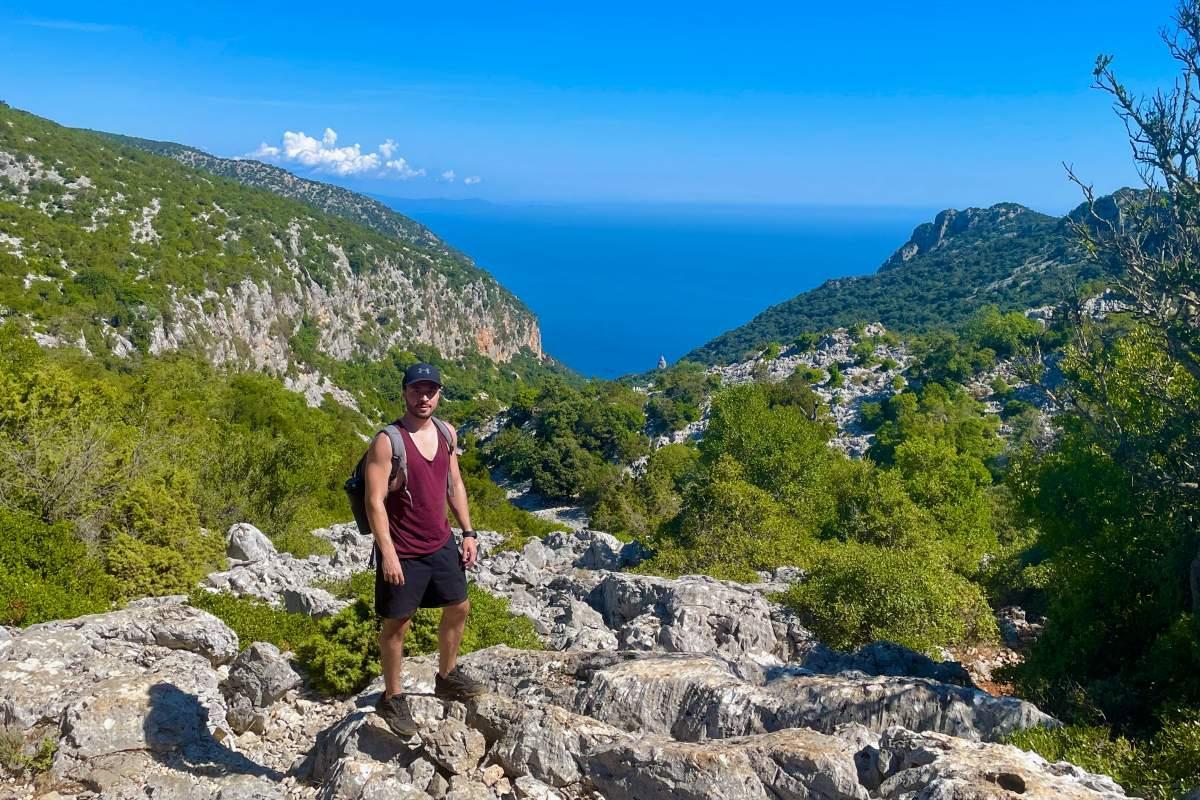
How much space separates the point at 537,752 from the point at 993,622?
37.5 feet

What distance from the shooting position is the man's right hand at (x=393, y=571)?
5.61 m

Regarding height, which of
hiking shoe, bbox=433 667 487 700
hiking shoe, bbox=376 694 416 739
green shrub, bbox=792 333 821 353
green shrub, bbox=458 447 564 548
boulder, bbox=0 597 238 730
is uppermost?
green shrub, bbox=792 333 821 353

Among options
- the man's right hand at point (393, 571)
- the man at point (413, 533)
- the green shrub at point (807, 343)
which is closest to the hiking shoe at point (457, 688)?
the man at point (413, 533)

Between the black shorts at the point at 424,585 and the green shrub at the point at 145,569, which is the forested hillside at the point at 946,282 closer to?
the green shrub at the point at 145,569

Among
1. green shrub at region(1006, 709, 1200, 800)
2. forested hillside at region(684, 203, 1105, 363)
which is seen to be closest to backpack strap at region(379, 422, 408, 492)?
green shrub at region(1006, 709, 1200, 800)

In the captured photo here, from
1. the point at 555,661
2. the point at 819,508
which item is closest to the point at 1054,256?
the point at 819,508

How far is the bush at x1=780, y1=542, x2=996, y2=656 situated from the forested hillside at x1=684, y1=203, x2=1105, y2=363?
78312mm

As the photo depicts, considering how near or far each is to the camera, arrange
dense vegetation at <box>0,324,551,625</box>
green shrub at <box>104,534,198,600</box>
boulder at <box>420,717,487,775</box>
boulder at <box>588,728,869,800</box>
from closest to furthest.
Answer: boulder at <box>588,728,869,800</box> → boulder at <box>420,717,487,775</box> → dense vegetation at <box>0,324,551,625</box> → green shrub at <box>104,534,198,600</box>

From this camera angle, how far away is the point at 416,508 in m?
5.82

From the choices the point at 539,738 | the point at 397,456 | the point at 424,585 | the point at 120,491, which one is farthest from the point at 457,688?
the point at 120,491

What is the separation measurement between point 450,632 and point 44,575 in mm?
7084

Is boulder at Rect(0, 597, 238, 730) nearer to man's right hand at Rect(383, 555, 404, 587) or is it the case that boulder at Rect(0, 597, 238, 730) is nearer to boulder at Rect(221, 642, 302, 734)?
boulder at Rect(221, 642, 302, 734)

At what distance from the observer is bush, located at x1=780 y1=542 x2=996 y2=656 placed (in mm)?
A: 13062

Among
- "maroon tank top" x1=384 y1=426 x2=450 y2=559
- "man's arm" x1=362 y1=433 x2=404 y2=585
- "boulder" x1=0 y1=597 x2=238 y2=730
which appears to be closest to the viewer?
"man's arm" x1=362 y1=433 x2=404 y2=585
